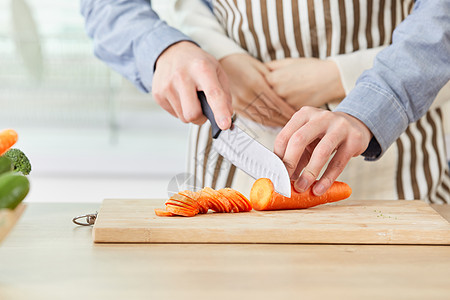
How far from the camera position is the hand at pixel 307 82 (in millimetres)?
A: 1390

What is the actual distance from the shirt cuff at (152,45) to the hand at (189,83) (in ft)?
0.05

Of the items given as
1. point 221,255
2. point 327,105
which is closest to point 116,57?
point 327,105

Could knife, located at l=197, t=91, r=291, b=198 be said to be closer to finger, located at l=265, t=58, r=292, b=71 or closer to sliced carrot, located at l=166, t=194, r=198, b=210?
sliced carrot, located at l=166, t=194, r=198, b=210

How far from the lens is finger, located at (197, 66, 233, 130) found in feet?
3.76

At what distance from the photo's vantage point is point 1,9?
433 centimetres

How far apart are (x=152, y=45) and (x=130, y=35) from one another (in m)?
0.12

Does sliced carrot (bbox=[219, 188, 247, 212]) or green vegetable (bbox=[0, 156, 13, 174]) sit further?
sliced carrot (bbox=[219, 188, 247, 212])

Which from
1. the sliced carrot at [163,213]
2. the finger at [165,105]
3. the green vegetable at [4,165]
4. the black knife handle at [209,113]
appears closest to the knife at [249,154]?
the black knife handle at [209,113]

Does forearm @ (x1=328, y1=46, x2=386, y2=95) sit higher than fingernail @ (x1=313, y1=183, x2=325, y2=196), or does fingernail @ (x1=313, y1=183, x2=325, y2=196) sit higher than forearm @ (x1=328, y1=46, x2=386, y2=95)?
forearm @ (x1=328, y1=46, x2=386, y2=95)

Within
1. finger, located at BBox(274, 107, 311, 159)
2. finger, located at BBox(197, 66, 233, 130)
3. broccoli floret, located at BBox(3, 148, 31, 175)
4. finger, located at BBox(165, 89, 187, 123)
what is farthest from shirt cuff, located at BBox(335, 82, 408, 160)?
broccoli floret, located at BBox(3, 148, 31, 175)

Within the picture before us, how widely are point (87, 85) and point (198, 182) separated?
104 inches

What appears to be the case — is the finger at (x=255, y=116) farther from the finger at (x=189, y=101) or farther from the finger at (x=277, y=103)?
the finger at (x=189, y=101)

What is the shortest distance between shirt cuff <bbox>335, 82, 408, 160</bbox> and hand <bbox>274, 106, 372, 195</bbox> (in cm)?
2

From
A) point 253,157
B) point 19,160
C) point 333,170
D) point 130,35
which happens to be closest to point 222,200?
point 253,157
